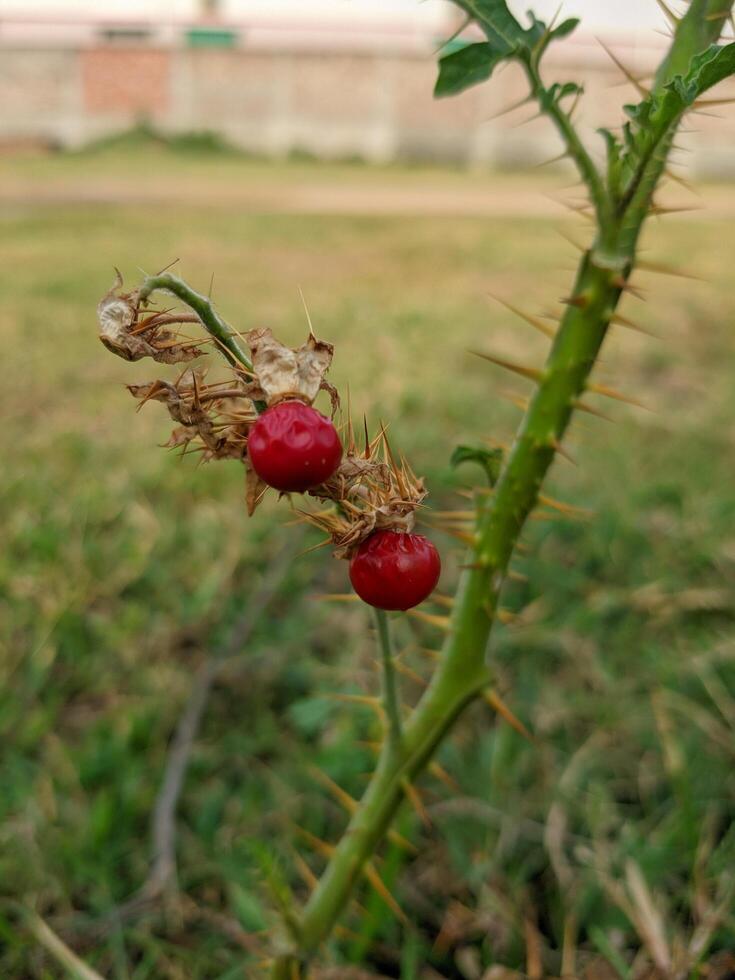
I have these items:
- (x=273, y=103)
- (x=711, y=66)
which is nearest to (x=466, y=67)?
(x=711, y=66)

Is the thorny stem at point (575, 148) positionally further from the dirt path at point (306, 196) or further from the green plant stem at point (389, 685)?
the dirt path at point (306, 196)

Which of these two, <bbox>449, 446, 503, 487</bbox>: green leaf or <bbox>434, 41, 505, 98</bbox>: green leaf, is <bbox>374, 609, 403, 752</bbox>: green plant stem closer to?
<bbox>449, 446, 503, 487</bbox>: green leaf

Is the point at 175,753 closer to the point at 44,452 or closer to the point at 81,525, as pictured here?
the point at 81,525

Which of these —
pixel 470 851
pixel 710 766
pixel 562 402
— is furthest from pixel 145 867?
pixel 562 402

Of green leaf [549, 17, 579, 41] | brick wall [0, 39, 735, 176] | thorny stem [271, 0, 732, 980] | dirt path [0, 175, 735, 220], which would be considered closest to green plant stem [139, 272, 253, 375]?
thorny stem [271, 0, 732, 980]

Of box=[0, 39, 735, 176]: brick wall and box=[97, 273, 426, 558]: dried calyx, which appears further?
box=[0, 39, 735, 176]: brick wall
